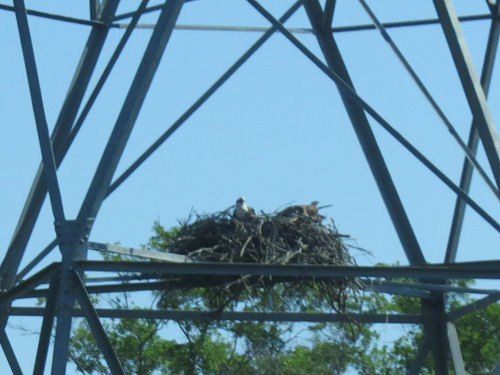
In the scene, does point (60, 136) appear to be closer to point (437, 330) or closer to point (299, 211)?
point (299, 211)


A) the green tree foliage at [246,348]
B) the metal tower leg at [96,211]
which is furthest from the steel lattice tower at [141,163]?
the green tree foliage at [246,348]

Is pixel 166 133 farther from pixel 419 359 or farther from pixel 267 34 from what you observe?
pixel 419 359

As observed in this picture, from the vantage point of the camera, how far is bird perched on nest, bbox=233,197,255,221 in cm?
1441

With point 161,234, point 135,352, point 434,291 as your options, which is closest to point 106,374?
point 135,352

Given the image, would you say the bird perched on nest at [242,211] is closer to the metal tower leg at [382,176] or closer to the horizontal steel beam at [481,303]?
the metal tower leg at [382,176]

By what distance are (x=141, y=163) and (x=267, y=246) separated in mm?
1633

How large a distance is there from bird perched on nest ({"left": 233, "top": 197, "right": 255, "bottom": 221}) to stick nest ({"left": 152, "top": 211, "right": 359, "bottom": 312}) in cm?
6

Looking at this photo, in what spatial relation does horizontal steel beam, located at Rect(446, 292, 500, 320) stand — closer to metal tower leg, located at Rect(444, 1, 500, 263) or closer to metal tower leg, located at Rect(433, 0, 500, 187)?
metal tower leg, located at Rect(444, 1, 500, 263)

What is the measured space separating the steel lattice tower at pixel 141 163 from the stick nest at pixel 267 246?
0.55 m

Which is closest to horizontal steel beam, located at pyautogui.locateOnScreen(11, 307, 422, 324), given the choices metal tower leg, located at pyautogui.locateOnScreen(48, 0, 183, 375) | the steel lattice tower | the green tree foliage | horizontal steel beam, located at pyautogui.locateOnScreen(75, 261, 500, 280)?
the steel lattice tower

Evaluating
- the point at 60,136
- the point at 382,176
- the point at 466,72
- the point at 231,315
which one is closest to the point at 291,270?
the point at 466,72

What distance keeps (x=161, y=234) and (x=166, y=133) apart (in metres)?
18.7

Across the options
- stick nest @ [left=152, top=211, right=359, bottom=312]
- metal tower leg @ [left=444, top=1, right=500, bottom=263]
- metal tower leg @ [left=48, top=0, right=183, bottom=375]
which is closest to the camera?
metal tower leg @ [left=48, top=0, right=183, bottom=375]

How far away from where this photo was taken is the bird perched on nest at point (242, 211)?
14406 mm
